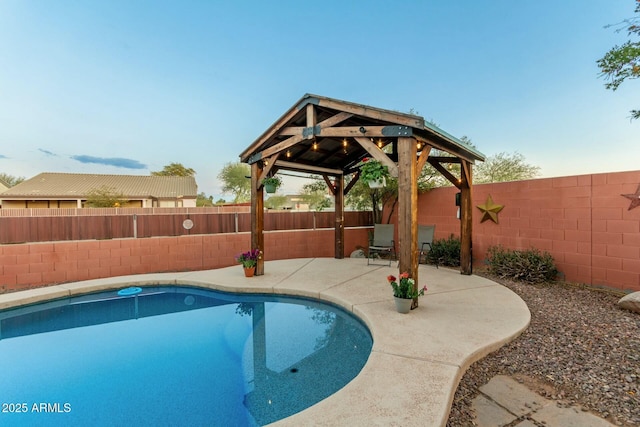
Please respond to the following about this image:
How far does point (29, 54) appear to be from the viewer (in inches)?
269

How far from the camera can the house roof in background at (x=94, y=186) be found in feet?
53.1

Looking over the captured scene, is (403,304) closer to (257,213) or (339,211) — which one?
(257,213)

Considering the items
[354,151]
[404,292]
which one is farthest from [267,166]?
[404,292]

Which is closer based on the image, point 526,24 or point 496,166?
point 526,24

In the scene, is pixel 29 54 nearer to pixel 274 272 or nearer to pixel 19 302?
pixel 19 302

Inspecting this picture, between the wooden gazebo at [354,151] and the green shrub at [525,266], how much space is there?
1.86 feet

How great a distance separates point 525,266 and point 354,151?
4.00 m

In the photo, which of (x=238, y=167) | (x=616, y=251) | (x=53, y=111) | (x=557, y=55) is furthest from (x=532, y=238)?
(x=238, y=167)

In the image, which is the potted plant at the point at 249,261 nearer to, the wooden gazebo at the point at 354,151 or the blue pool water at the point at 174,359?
the wooden gazebo at the point at 354,151

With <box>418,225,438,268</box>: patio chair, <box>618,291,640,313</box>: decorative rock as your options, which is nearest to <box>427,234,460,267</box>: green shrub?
<box>418,225,438,268</box>: patio chair

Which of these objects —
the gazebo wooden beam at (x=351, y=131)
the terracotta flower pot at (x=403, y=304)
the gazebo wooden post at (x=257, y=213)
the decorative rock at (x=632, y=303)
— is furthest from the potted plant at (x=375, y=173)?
the decorative rock at (x=632, y=303)

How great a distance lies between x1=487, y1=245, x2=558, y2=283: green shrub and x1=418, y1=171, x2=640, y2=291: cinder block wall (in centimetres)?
17

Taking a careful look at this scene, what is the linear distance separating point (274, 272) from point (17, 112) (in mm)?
10583

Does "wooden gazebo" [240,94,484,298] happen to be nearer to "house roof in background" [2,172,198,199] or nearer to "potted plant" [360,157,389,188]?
"potted plant" [360,157,389,188]
